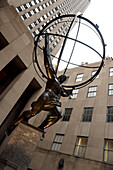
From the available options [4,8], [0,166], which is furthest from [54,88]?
[4,8]

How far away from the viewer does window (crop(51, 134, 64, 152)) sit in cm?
1313

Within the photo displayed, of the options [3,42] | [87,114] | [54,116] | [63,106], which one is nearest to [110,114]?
[87,114]

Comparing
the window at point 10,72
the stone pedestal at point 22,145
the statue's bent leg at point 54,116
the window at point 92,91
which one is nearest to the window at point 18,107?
the window at point 10,72

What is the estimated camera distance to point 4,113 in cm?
796

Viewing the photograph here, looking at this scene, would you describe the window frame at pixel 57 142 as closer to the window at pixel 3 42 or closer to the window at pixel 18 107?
the window at pixel 18 107

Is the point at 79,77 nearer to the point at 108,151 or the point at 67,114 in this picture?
the point at 67,114

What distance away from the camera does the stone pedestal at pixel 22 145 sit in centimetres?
360

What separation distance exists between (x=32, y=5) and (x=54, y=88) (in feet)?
71.6

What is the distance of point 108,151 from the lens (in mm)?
10570

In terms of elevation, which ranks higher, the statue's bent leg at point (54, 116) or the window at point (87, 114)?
the window at point (87, 114)

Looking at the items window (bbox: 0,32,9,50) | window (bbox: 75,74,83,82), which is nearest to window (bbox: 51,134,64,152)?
window (bbox: 75,74,83,82)

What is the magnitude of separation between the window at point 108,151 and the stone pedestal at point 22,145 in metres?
8.59

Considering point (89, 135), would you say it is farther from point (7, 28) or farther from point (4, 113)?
point (7, 28)

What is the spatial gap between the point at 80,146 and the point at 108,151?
8.41ft
